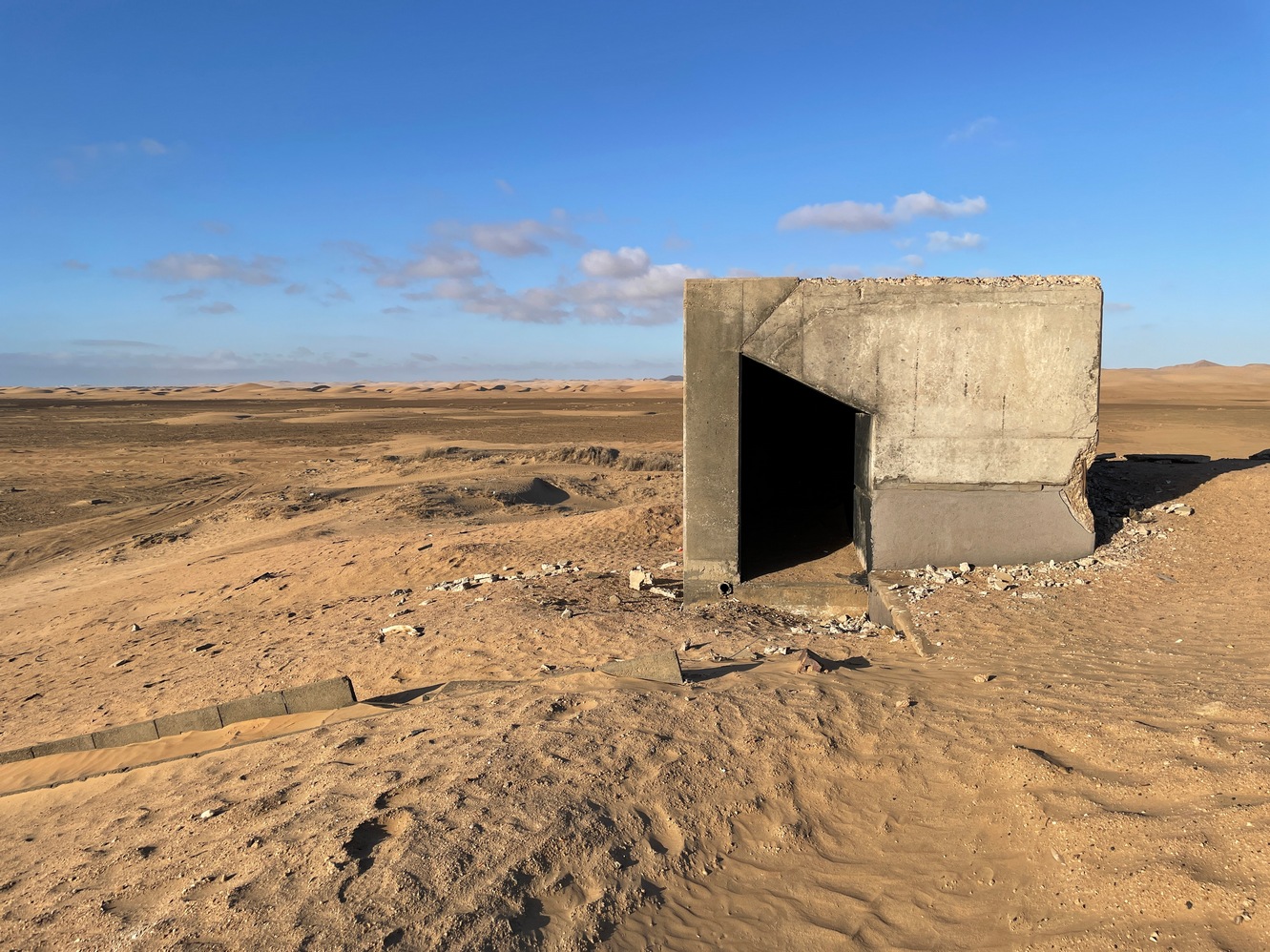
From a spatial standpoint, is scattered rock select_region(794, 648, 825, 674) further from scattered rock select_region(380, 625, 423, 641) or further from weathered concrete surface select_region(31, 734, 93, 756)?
weathered concrete surface select_region(31, 734, 93, 756)

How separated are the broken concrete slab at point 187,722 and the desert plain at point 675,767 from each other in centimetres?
20

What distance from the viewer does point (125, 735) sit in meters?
5.69

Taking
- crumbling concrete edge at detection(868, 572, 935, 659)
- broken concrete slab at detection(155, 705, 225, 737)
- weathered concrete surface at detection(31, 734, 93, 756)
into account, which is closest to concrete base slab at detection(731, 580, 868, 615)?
crumbling concrete edge at detection(868, 572, 935, 659)

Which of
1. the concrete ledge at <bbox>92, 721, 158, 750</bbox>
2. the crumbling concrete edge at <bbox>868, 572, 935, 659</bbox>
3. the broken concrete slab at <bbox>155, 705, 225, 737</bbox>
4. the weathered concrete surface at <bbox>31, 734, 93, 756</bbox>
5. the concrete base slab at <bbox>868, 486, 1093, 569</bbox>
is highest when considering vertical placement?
the concrete base slab at <bbox>868, 486, 1093, 569</bbox>

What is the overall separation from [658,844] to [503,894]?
0.82m

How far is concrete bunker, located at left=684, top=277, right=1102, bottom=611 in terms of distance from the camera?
7680 millimetres

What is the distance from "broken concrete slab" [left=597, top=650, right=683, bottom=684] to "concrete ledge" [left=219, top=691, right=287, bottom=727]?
242 cm

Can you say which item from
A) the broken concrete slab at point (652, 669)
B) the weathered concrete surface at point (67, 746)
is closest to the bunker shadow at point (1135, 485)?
the broken concrete slab at point (652, 669)

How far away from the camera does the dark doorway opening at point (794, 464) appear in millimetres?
10820

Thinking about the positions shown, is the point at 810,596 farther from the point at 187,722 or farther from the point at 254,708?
the point at 187,722

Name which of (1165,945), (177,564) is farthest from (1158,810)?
(177,564)

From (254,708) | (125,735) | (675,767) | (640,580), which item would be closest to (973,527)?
(640,580)

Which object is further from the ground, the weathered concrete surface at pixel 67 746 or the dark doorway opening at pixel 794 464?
the dark doorway opening at pixel 794 464

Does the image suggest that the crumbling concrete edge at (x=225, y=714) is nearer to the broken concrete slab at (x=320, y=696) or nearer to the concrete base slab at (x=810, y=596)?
the broken concrete slab at (x=320, y=696)
